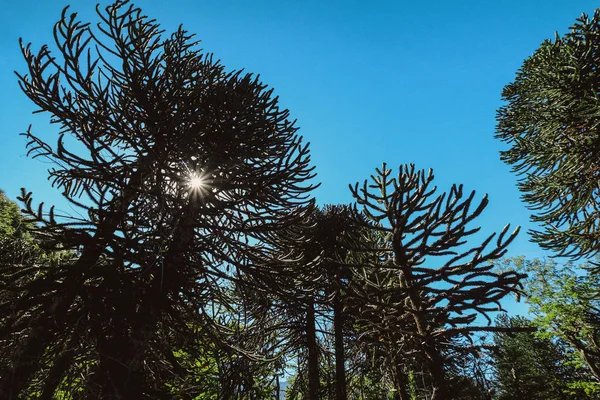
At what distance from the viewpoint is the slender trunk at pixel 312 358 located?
21.4 ft

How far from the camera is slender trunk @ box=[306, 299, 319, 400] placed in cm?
652

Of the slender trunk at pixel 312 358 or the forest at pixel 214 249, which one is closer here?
the forest at pixel 214 249

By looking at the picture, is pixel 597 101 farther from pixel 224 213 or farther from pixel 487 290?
pixel 224 213

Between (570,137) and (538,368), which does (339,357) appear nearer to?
(570,137)

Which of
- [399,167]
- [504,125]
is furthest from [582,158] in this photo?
[399,167]

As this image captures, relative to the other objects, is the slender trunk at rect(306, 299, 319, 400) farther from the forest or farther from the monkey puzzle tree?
the monkey puzzle tree

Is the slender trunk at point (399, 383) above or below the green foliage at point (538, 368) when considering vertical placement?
below

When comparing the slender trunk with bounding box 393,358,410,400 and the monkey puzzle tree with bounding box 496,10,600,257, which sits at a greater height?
the monkey puzzle tree with bounding box 496,10,600,257

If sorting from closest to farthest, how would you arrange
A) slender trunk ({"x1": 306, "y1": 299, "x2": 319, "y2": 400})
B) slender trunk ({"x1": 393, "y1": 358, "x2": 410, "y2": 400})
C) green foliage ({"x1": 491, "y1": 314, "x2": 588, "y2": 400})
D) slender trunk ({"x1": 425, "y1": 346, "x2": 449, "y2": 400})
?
slender trunk ({"x1": 425, "y1": 346, "x2": 449, "y2": 400})
slender trunk ({"x1": 393, "y1": 358, "x2": 410, "y2": 400})
slender trunk ({"x1": 306, "y1": 299, "x2": 319, "y2": 400})
green foliage ({"x1": 491, "y1": 314, "x2": 588, "y2": 400})

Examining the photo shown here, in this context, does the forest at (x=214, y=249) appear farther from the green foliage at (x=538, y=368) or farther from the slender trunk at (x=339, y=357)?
the green foliage at (x=538, y=368)

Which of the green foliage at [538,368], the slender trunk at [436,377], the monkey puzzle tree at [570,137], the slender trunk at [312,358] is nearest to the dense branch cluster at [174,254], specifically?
the slender trunk at [436,377]

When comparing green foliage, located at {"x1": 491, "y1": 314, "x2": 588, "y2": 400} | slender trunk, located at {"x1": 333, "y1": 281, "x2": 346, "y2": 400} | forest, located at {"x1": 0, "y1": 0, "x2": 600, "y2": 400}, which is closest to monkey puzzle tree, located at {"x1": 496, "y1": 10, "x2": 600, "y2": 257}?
forest, located at {"x1": 0, "y1": 0, "x2": 600, "y2": 400}

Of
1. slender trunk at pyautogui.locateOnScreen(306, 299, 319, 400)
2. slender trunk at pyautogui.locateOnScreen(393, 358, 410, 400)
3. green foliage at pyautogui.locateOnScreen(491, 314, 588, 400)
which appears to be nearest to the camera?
slender trunk at pyautogui.locateOnScreen(393, 358, 410, 400)

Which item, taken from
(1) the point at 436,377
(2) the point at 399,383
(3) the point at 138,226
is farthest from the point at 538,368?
(3) the point at 138,226
